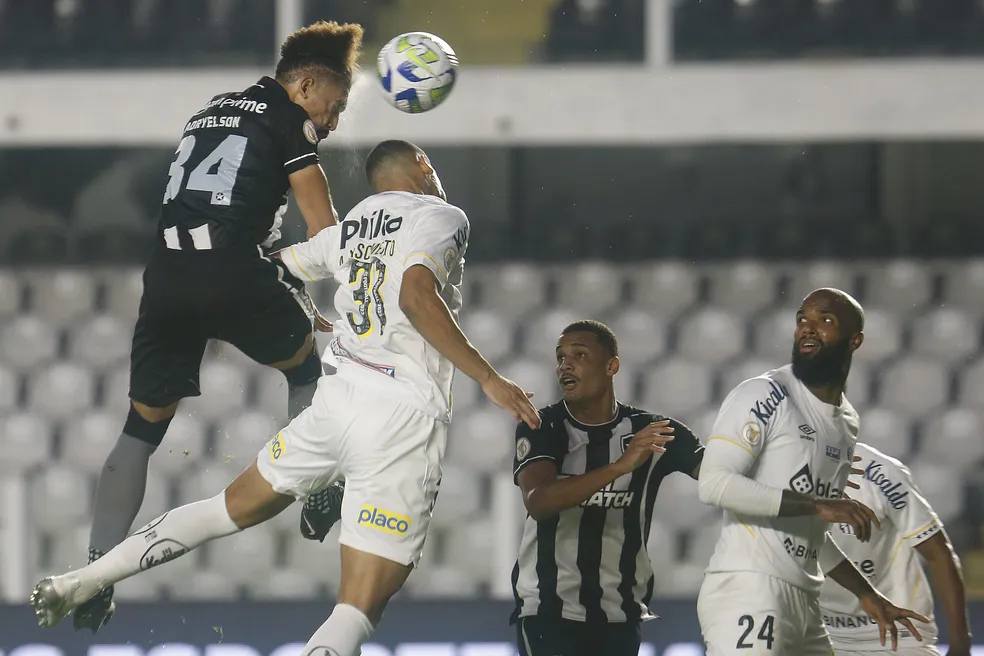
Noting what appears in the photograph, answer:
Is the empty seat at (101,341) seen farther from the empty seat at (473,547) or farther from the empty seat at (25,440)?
the empty seat at (473,547)

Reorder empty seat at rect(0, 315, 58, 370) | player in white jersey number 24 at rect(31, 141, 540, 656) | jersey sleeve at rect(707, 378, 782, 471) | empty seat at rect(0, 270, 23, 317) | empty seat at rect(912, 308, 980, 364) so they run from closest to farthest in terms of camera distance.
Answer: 1. player in white jersey number 24 at rect(31, 141, 540, 656)
2. jersey sleeve at rect(707, 378, 782, 471)
3. empty seat at rect(912, 308, 980, 364)
4. empty seat at rect(0, 315, 58, 370)
5. empty seat at rect(0, 270, 23, 317)

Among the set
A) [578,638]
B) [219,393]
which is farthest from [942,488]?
[219,393]

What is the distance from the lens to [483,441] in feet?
23.4

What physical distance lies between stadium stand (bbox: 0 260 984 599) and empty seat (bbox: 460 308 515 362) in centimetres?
1

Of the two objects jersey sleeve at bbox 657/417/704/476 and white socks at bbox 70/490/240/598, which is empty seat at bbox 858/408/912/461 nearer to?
jersey sleeve at bbox 657/417/704/476

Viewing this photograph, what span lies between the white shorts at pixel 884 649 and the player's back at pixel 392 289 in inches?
63.8

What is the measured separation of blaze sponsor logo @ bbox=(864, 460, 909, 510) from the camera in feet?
13.0

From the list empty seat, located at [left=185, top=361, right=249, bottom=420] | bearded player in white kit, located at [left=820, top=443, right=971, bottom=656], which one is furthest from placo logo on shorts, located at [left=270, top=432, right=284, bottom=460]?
empty seat, located at [left=185, top=361, right=249, bottom=420]

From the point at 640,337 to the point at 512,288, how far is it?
0.86m

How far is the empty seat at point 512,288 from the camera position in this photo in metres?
7.84

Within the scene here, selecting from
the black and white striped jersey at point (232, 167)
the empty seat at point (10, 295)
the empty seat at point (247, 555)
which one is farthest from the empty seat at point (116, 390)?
the black and white striped jersey at point (232, 167)

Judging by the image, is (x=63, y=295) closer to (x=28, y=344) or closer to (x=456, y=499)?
(x=28, y=344)

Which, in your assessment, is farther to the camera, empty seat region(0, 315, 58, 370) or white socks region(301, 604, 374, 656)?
empty seat region(0, 315, 58, 370)

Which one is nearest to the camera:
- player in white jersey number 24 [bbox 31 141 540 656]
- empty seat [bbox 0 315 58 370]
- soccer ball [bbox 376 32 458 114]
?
player in white jersey number 24 [bbox 31 141 540 656]
